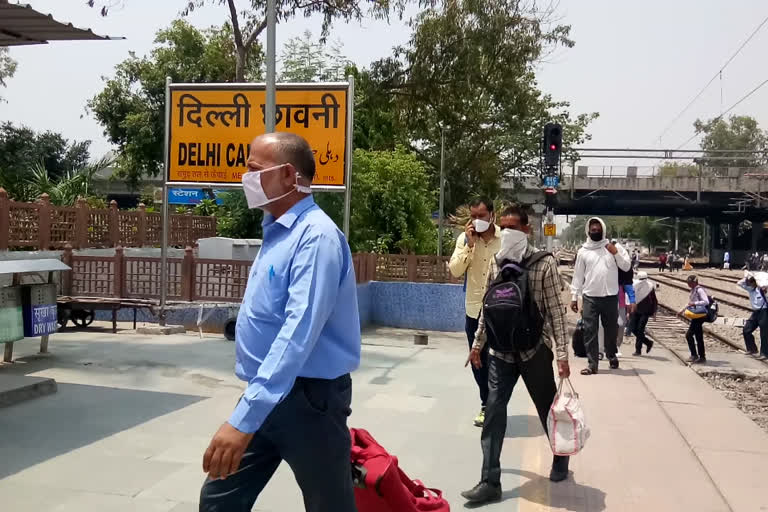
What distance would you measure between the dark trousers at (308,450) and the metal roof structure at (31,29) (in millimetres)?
4871

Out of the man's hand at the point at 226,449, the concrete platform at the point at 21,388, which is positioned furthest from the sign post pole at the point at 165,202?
the man's hand at the point at 226,449

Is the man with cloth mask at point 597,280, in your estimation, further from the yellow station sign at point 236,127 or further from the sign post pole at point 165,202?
the sign post pole at point 165,202

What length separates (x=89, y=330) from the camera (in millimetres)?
12008

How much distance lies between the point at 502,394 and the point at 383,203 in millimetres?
17009

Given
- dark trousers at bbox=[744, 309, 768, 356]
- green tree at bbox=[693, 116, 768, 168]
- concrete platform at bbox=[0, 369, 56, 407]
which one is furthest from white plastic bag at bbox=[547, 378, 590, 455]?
green tree at bbox=[693, 116, 768, 168]

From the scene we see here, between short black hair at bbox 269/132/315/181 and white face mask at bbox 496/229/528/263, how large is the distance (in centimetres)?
219

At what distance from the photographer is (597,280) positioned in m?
8.91

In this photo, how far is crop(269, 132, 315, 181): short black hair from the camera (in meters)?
2.66

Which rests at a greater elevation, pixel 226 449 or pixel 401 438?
pixel 226 449

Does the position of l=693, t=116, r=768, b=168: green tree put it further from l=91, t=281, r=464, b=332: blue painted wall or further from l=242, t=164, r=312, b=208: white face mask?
l=242, t=164, r=312, b=208: white face mask

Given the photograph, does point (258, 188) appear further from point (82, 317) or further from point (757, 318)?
point (757, 318)

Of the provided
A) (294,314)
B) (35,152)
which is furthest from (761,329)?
(35,152)

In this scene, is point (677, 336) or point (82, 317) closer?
point (82, 317)

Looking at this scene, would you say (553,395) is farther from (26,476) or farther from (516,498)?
(26,476)
